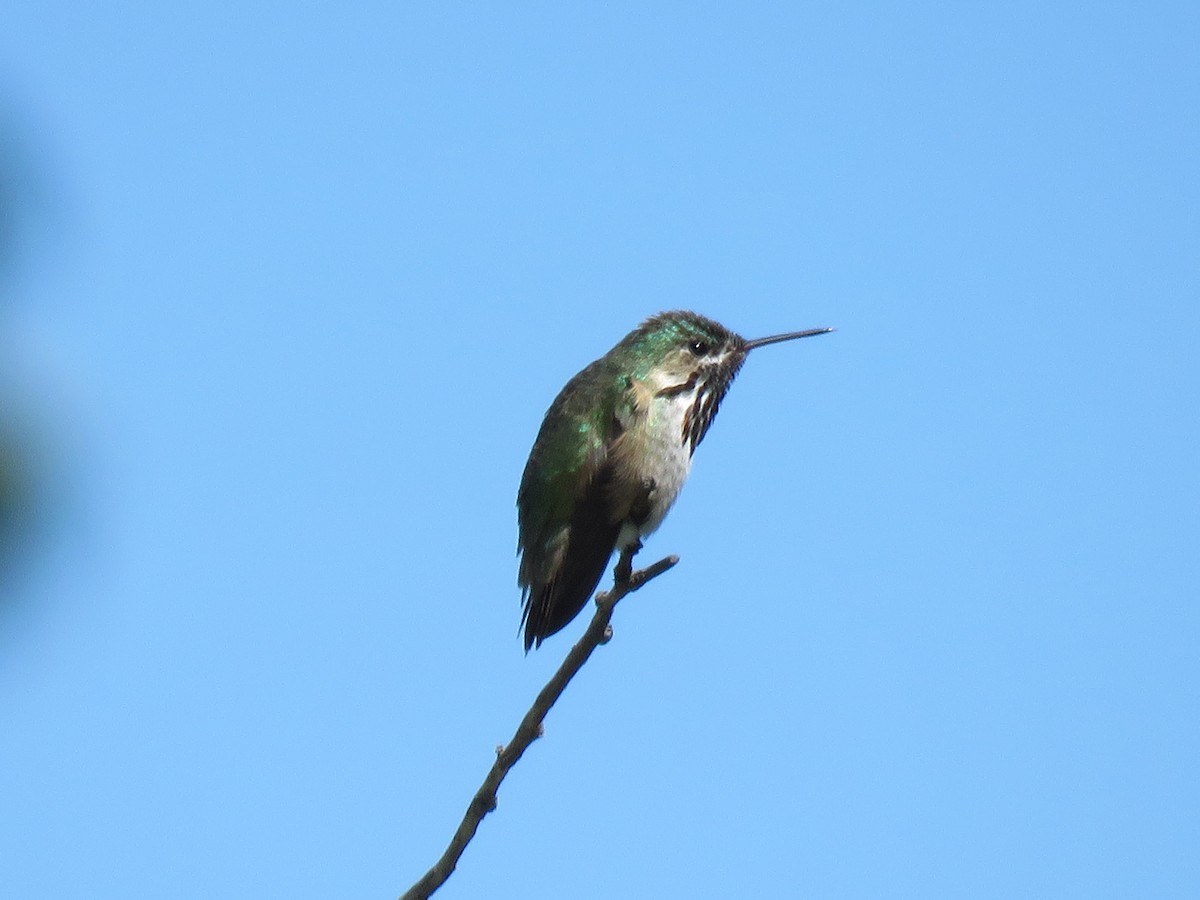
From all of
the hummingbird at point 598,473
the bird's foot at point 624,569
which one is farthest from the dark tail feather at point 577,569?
the bird's foot at point 624,569

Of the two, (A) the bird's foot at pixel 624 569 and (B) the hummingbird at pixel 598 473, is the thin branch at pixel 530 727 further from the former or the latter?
(B) the hummingbird at pixel 598 473

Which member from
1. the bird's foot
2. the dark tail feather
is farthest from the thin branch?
the dark tail feather

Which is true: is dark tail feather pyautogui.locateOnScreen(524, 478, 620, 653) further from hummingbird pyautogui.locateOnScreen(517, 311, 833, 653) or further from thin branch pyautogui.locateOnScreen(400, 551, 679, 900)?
thin branch pyautogui.locateOnScreen(400, 551, 679, 900)

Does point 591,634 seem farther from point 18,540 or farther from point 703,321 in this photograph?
point 703,321

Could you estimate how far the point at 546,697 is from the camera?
4191 mm

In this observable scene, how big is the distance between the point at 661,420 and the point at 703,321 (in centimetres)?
86

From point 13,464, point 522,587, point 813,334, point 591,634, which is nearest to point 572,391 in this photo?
point 522,587

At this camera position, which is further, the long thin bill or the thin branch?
the long thin bill

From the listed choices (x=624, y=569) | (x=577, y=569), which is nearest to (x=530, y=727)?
(x=624, y=569)

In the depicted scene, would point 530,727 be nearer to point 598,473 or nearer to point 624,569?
point 624,569

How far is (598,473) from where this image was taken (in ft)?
20.3

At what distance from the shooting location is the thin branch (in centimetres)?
374

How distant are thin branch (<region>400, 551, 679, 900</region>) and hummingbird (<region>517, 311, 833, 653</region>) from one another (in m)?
1.49

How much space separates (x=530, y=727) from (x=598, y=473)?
7.15ft
